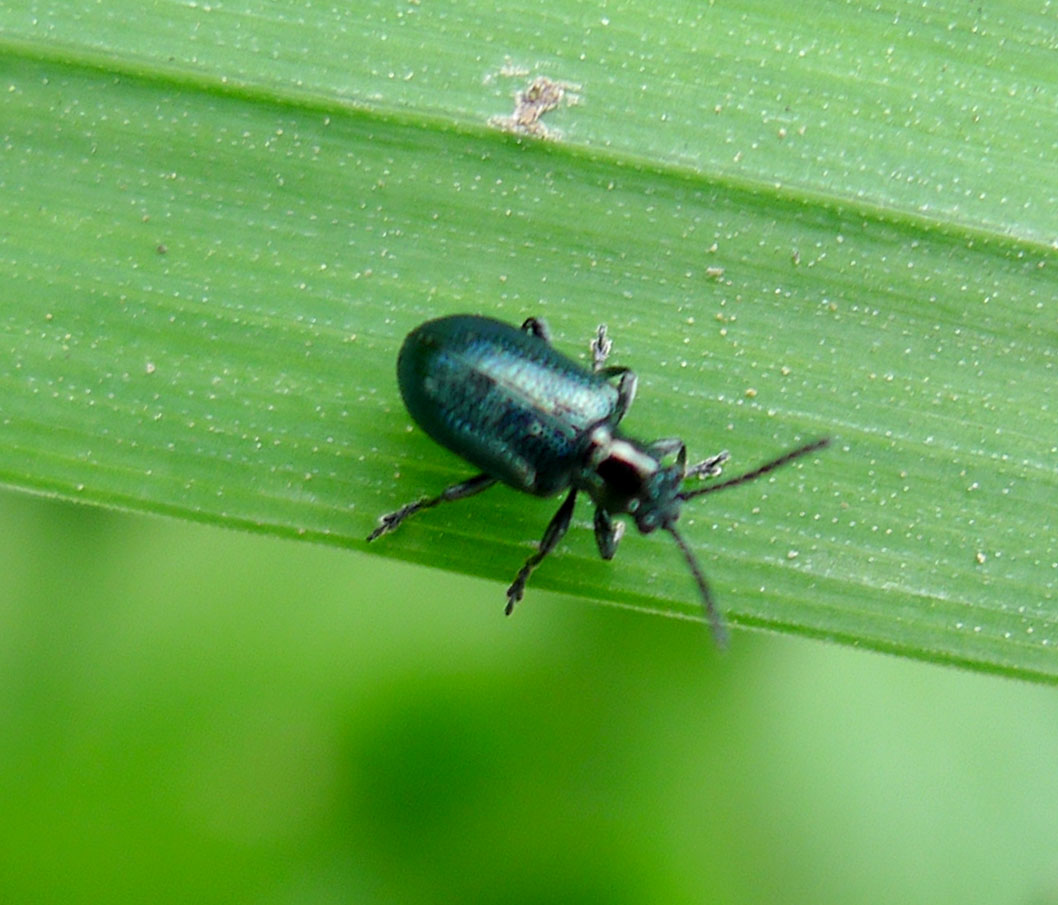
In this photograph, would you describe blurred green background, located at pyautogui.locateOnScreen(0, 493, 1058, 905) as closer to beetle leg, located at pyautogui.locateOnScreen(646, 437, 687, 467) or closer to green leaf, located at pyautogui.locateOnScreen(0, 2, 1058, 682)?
green leaf, located at pyautogui.locateOnScreen(0, 2, 1058, 682)

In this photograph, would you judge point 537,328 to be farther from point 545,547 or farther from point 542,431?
point 545,547

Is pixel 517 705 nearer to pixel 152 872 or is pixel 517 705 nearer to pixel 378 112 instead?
pixel 152 872

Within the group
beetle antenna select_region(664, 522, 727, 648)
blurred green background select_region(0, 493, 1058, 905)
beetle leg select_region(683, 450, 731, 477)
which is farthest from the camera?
blurred green background select_region(0, 493, 1058, 905)

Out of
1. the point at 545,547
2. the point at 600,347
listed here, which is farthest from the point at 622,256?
the point at 545,547

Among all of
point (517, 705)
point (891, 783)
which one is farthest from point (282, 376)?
point (891, 783)

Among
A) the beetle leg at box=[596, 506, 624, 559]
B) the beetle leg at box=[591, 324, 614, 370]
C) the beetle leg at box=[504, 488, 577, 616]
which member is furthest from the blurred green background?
the beetle leg at box=[591, 324, 614, 370]
